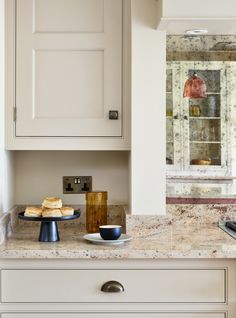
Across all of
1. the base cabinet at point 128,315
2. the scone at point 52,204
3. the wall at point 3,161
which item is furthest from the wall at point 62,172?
the base cabinet at point 128,315

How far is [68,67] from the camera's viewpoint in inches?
98.7

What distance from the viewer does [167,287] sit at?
212 centimetres

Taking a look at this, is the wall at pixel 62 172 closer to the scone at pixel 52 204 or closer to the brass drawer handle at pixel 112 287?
the scone at pixel 52 204

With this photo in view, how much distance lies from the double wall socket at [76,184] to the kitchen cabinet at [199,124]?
0.41 meters

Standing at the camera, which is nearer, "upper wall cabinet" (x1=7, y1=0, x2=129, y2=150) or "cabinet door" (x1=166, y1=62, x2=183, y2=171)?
"upper wall cabinet" (x1=7, y1=0, x2=129, y2=150)

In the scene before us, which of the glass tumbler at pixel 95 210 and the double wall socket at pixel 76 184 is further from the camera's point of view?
the double wall socket at pixel 76 184

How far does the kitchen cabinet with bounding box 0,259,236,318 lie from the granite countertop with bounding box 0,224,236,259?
0.04 meters

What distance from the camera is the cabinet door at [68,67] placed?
8.19 feet

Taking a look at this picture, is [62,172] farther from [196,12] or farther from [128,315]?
[196,12]

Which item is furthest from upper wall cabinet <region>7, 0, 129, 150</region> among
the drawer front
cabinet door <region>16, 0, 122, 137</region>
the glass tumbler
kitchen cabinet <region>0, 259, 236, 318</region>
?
the drawer front

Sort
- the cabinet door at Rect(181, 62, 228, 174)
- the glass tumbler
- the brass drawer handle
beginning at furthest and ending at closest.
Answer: the cabinet door at Rect(181, 62, 228, 174) < the glass tumbler < the brass drawer handle

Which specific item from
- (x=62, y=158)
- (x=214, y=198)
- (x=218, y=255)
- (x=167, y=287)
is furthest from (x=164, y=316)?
(x=62, y=158)

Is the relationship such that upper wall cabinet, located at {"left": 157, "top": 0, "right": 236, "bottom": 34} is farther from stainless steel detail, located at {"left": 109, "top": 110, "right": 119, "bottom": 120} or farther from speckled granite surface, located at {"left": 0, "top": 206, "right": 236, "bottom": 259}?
speckled granite surface, located at {"left": 0, "top": 206, "right": 236, "bottom": 259}

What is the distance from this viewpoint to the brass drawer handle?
2.10m
